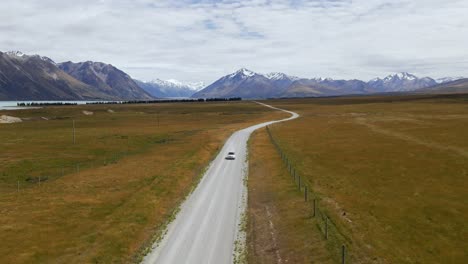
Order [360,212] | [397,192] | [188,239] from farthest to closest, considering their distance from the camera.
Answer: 1. [397,192]
2. [360,212]
3. [188,239]

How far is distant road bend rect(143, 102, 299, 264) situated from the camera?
27.3 m

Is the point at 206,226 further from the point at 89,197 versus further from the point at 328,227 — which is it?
the point at 89,197

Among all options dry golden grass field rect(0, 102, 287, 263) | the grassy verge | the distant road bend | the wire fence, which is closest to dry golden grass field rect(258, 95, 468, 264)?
the wire fence

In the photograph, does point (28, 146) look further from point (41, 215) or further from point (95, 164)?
point (41, 215)

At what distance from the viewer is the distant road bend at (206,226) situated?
A: 1075 inches

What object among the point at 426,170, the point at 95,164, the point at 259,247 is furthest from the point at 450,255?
the point at 95,164

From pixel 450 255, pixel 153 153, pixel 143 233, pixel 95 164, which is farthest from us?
pixel 153 153

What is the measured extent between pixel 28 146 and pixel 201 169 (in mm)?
57640

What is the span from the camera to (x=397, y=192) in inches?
1800

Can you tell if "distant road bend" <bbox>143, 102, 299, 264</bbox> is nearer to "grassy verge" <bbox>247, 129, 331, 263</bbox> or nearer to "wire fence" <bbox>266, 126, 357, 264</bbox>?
→ "grassy verge" <bbox>247, 129, 331, 263</bbox>

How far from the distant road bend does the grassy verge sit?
1.54m

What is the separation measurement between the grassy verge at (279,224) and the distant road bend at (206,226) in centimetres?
154

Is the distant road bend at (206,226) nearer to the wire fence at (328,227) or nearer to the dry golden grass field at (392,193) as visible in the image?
the dry golden grass field at (392,193)

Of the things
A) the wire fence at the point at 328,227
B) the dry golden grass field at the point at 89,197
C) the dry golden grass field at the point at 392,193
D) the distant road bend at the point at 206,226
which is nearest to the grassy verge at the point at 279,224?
the wire fence at the point at 328,227
